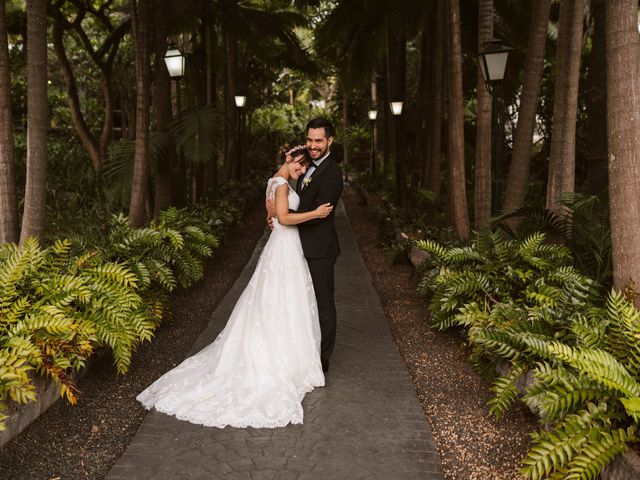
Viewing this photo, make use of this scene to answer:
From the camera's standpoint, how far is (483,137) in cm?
809

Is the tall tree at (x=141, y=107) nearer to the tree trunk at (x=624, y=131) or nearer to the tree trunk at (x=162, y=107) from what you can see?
the tree trunk at (x=162, y=107)

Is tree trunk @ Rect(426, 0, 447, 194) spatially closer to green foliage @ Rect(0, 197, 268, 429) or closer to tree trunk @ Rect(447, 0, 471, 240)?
tree trunk @ Rect(447, 0, 471, 240)

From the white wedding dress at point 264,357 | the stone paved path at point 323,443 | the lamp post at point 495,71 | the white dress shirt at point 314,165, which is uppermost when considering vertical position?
the lamp post at point 495,71

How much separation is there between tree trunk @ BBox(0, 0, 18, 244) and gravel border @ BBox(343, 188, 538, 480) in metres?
3.87

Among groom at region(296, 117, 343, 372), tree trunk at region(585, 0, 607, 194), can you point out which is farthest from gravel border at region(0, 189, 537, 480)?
tree trunk at region(585, 0, 607, 194)

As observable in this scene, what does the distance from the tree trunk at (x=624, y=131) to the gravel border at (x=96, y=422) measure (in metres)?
3.52

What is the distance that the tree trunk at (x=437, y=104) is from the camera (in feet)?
34.4

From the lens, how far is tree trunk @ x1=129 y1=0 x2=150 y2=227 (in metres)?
7.45

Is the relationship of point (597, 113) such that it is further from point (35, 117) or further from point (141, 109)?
point (35, 117)

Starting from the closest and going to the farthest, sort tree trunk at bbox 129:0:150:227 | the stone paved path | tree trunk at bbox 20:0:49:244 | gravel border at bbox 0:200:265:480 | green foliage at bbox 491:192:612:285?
the stone paved path < gravel border at bbox 0:200:265:480 < tree trunk at bbox 20:0:49:244 < green foliage at bbox 491:192:612:285 < tree trunk at bbox 129:0:150:227

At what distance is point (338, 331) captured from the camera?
6.12 meters

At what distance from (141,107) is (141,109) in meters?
0.03

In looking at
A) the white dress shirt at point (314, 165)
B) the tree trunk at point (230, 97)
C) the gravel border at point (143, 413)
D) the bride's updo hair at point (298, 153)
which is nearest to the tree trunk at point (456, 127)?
the gravel border at point (143, 413)

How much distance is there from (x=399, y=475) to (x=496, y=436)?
89 cm
